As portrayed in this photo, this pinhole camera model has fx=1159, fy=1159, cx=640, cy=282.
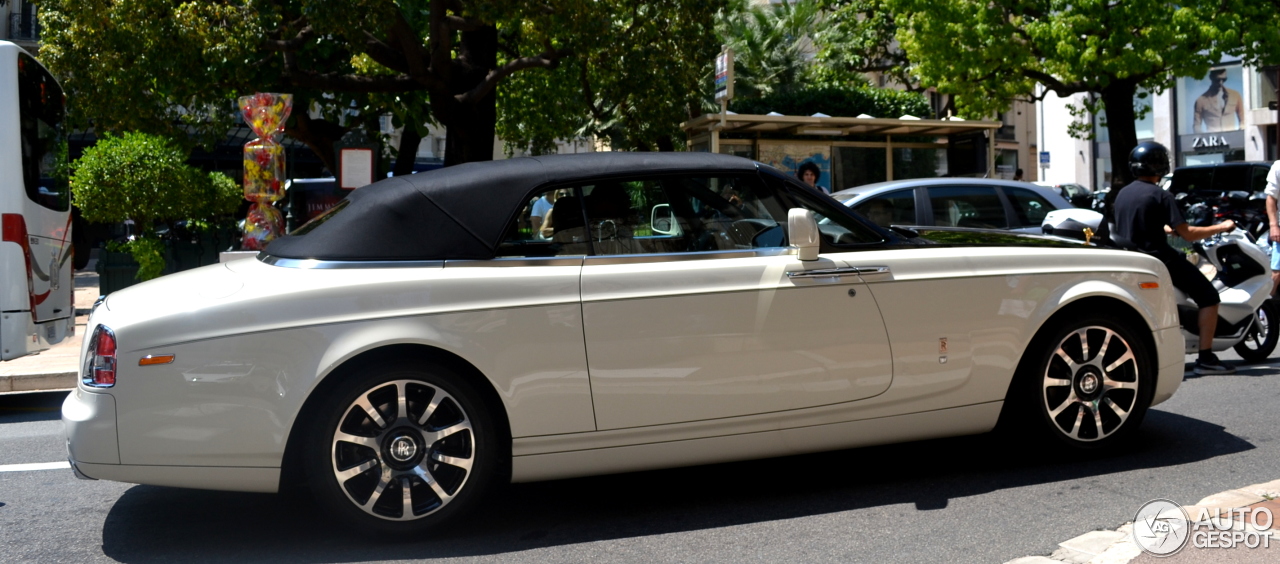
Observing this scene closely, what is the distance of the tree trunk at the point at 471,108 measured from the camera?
51.3 ft

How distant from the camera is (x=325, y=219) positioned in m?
4.73

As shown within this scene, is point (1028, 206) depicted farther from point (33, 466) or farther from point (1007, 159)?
point (1007, 159)

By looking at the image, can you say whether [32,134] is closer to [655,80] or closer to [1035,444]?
[1035,444]

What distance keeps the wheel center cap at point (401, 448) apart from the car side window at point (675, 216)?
38.2 inches

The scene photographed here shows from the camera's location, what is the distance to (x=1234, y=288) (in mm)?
8180

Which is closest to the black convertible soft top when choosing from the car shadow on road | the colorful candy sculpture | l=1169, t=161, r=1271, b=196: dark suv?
the car shadow on road

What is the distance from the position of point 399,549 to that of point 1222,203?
1862 cm

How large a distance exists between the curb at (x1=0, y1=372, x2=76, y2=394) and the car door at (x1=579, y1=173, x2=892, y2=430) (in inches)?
243

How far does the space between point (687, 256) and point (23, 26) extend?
36.9 metres

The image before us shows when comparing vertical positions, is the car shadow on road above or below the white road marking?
below

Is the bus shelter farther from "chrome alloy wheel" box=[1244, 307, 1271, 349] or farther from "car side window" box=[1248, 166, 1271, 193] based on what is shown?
"car side window" box=[1248, 166, 1271, 193]

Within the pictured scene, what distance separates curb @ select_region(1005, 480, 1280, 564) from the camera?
12.5ft

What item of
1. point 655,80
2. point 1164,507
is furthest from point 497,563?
point 655,80

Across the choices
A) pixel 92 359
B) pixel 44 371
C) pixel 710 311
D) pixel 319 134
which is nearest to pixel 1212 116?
pixel 319 134
